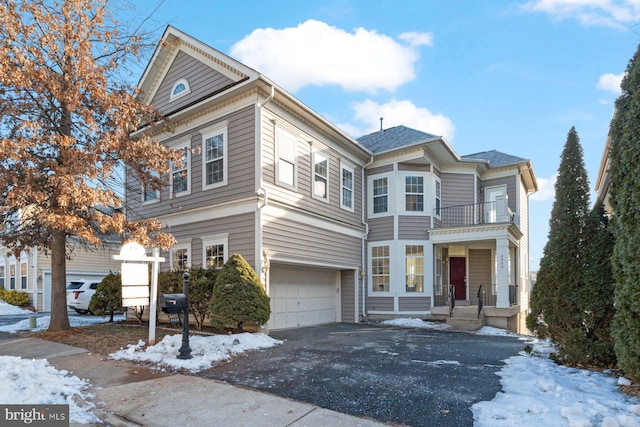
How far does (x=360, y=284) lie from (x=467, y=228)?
4420 millimetres

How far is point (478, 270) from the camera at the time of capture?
55.3ft

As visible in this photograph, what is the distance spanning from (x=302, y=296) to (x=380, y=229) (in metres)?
4.29

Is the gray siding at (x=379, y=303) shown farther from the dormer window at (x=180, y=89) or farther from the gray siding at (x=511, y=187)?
the dormer window at (x=180, y=89)

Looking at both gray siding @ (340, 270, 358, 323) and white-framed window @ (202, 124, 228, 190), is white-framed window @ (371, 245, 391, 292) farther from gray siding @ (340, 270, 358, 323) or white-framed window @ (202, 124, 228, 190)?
white-framed window @ (202, 124, 228, 190)

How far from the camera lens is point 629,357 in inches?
194

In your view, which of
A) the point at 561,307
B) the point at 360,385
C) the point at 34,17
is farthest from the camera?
the point at 34,17

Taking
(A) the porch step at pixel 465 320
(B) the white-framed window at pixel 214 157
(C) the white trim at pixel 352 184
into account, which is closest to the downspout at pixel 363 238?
(C) the white trim at pixel 352 184

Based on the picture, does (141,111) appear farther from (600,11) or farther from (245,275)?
(600,11)

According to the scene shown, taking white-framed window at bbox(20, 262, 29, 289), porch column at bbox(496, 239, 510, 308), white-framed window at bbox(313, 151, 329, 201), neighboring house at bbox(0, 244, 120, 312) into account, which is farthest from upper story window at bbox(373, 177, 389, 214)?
white-framed window at bbox(20, 262, 29, 289)

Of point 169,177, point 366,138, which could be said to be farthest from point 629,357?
point 366,138

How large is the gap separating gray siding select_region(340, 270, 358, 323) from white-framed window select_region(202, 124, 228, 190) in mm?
5992

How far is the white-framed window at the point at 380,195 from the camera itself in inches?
→ 595

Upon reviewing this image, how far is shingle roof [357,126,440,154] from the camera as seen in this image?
1482 centimetres

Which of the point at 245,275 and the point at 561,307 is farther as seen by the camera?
the point at 245,275
